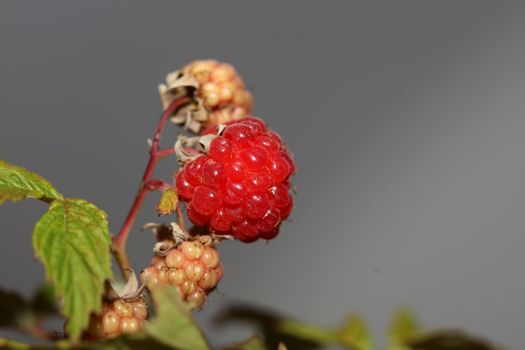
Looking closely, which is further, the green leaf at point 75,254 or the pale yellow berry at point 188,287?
the pale yellow berry at point 188,287

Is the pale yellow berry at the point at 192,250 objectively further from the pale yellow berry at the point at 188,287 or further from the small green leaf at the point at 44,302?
the small green leaf at the point at 44,302

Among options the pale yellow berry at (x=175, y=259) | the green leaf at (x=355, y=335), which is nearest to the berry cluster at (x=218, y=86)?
the pale yellow berry at (x=175, y=259)

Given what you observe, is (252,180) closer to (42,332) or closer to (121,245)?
(121,245)

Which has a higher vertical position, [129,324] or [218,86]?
[218,86]

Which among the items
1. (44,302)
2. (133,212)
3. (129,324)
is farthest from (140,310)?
(44,302)

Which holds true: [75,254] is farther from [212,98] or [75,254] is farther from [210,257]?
[212,98]

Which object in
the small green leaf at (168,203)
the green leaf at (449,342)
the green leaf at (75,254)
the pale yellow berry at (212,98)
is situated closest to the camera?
the green leaf at (449,342)

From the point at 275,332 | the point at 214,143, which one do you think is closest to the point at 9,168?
the point at 214,143
